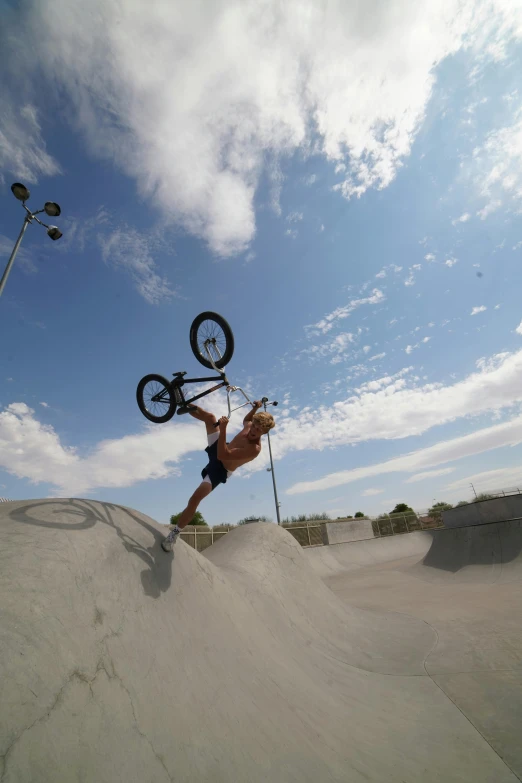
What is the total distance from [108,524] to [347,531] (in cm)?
2479

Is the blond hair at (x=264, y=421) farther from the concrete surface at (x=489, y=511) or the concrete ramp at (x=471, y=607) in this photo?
the concrete surface at (x=489, y=511)

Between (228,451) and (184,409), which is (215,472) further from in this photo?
(184,409)

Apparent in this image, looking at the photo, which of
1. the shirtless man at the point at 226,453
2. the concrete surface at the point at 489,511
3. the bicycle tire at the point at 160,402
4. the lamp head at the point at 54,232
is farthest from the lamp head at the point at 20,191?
the concrete surface at the point at 489,511

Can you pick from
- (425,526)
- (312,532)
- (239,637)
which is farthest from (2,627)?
(425,526)

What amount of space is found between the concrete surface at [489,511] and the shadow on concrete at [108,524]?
1512cm

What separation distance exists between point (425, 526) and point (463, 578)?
27615 millimetres

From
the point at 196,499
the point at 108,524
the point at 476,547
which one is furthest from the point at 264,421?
the point at 476,547

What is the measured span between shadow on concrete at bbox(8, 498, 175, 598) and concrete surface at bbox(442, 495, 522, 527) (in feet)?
49.6

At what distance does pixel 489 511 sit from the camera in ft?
55.9

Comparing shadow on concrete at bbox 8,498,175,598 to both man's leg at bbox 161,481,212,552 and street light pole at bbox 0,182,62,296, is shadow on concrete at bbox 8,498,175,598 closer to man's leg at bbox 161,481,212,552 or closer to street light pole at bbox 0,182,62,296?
man's leg at bbox 161,481,212,552

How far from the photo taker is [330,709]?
321 cm

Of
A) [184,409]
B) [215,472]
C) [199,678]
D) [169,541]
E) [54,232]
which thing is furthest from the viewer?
[54,232]

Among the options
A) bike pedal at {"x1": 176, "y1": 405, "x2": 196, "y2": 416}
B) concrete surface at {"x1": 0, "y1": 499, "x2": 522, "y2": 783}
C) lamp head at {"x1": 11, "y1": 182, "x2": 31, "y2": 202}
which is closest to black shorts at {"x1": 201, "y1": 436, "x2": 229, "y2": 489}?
concrete surface at {"x1": 0, "y1": 499, "x2": 522, "y2": 783}

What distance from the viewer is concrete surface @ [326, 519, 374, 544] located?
2377 centimetres
